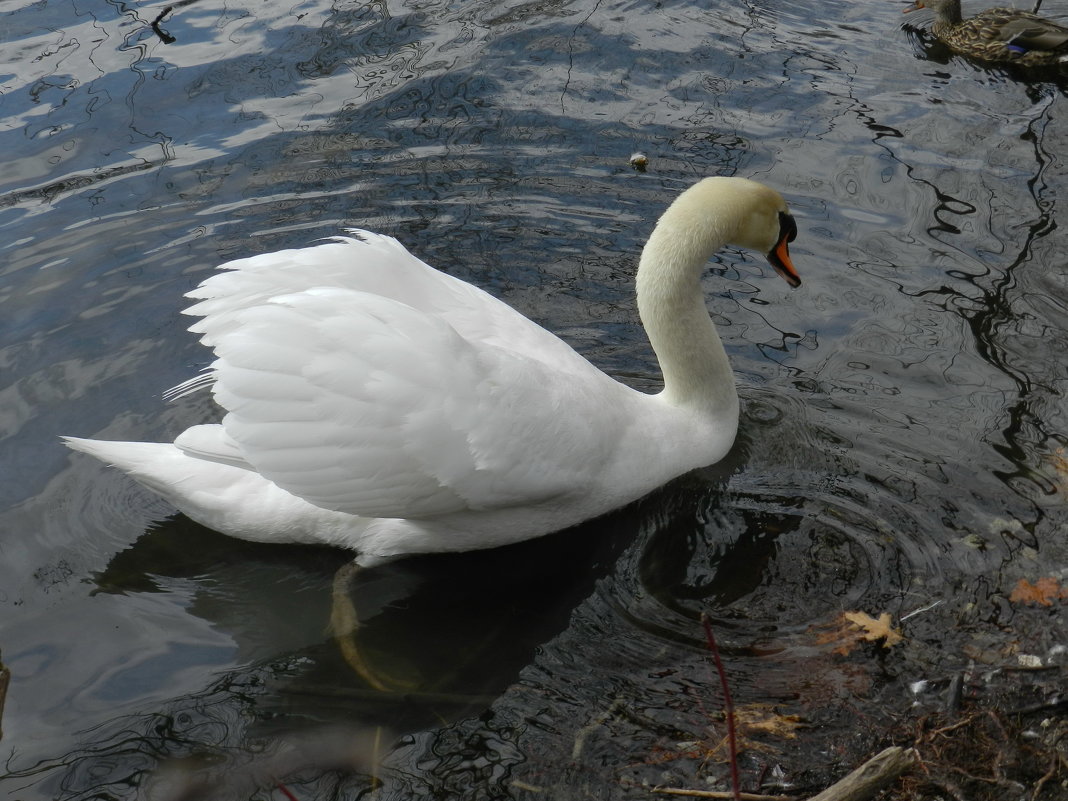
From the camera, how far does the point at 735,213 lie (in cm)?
535

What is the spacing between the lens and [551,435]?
15.9ft

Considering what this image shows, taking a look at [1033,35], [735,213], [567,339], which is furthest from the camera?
[1033,35]

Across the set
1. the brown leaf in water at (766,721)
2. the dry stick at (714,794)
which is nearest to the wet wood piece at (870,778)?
the dry stick at (714,794)

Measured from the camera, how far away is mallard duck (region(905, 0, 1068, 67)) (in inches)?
367

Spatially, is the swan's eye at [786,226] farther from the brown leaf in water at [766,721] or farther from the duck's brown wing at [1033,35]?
the duck's brown wing at [1033,35]

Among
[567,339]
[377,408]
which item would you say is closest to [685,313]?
[567,339]

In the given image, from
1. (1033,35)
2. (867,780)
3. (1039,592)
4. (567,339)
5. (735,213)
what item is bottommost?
(1039,592)

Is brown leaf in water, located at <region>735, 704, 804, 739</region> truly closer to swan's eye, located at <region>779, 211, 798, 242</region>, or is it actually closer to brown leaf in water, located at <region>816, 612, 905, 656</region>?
brown leaf in water, located at <region>816, 612, 905, 656</region>

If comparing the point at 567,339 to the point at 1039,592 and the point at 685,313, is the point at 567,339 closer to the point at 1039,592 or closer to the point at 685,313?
the point at 685,313

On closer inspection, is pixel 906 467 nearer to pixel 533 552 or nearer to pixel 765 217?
pixel 765 217

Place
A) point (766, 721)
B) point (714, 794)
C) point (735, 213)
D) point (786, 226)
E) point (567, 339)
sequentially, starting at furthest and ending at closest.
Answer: point (567, 339)
point (786, 226)
point (735, 213)
point (766, 721)
point (714, 794)

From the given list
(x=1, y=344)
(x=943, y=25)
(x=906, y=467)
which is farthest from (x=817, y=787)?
(x=943, y=25)

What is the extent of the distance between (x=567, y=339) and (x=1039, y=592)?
2.84 m

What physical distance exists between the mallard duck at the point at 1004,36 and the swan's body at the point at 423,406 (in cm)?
483
